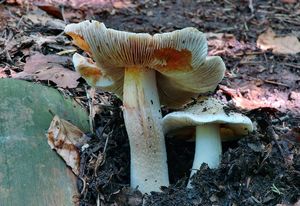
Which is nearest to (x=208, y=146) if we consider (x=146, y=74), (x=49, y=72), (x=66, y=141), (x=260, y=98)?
(x=146, y=74)

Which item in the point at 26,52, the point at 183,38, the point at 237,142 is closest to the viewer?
the point at 183,38

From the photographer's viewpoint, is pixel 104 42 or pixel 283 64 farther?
pixel 283 64

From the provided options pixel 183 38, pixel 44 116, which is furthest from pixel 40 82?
pixel 183 38

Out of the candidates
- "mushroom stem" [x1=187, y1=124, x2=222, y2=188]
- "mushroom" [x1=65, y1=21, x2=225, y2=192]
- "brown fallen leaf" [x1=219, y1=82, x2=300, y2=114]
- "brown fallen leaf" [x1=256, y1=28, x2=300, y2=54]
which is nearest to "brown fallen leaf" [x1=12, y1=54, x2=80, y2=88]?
"mushroom" [x1=65, y1=21, x2=225, y2=192]

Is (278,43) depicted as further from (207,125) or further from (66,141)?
(66,141)

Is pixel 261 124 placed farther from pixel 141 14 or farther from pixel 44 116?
pixel 141 14

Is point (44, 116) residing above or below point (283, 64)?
above

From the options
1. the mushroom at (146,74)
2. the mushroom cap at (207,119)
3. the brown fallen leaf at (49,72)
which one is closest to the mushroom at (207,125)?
the mushroom cap at (207,119)
